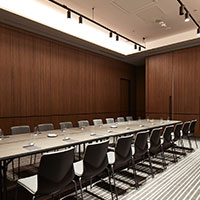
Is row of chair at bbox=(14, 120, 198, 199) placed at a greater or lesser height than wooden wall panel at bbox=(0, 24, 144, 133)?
lesser

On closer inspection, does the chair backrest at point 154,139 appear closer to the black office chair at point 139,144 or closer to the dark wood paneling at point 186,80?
the black office chair at point 139,144

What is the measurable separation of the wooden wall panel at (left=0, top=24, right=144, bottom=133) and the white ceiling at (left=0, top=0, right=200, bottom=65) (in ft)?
1.36

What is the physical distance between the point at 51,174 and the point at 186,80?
6.78 metres

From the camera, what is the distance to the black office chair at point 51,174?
1.66 metres

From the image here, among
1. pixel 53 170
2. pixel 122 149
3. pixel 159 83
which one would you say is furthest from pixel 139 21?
pixel 53 170

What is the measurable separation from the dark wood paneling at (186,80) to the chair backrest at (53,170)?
6.36 m

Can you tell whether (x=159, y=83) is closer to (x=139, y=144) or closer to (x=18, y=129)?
(x=139, y=144)

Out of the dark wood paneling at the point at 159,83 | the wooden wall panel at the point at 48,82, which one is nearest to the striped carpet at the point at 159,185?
the wooden wall panel at the point at 48,82

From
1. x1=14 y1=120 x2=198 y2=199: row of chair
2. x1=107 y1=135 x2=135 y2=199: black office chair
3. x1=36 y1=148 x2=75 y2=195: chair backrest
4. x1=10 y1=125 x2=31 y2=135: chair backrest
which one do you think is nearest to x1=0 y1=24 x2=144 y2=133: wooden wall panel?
x1=10 y1=125 x2=31 y2=135: chair backrest

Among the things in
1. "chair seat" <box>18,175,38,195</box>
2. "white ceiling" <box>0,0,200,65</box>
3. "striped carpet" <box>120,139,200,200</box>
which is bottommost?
"striped carpet" <box>120,139,200,200</box>

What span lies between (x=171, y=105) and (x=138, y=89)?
3198mm

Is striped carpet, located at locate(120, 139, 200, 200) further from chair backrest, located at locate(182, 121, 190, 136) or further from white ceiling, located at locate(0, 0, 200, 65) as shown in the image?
white ceiling, located at locate(0, 0, 200, 65)

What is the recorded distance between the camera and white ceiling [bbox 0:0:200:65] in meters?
4.66

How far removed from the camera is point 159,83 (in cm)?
775
